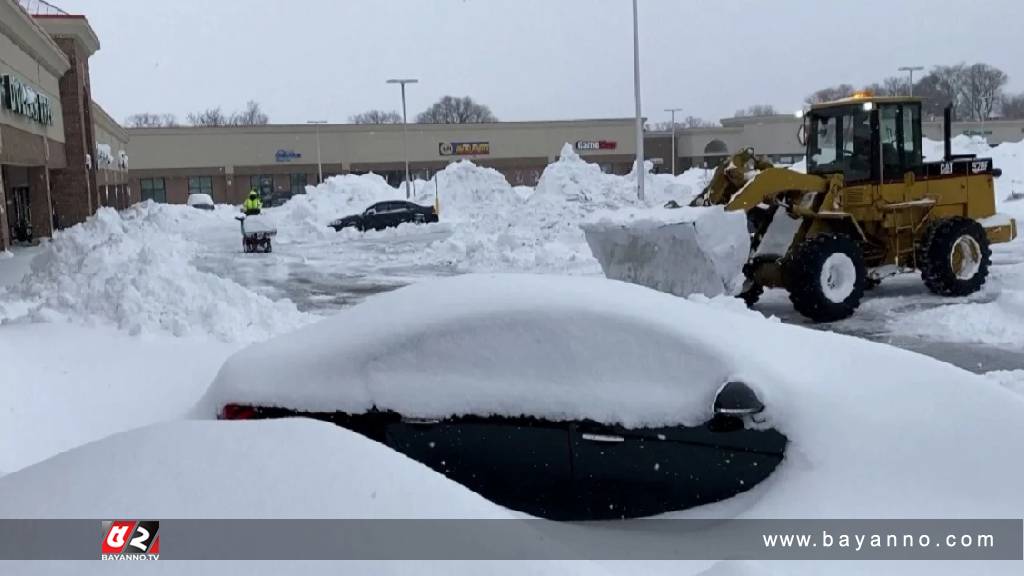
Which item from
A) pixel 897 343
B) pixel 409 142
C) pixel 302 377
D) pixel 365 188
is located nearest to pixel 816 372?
pixel 302 377

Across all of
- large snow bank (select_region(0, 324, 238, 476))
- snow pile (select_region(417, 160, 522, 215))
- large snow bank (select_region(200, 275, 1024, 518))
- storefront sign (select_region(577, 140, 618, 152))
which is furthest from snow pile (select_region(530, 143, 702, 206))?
storefront sign (select_region(577, 140, 618, 152))

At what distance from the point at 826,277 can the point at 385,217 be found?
27.5 metres

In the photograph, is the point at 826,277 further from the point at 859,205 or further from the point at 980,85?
the point at 980,85

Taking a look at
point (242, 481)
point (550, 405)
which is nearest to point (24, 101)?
point (550, 405)

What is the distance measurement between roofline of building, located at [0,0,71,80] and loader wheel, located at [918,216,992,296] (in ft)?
71.4

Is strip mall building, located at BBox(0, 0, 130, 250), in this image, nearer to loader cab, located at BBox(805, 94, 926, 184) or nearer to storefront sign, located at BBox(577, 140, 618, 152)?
loader cab, located at BBox(805, 94, 926, 184)

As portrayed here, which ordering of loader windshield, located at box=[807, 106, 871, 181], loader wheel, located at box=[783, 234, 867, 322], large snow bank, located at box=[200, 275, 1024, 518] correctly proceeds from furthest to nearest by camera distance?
loader windshield, located at box=[807, 106, 871, 181] < loader wheel, located at box=[783, 234, 867, 322] < large snow bank, located at box=[200, 275, 1024, 518]

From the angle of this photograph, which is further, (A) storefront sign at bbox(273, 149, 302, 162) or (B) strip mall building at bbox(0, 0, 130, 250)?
(A) storefront sign at bbox(273, 149, 302, 162)

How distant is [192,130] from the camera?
70.6m

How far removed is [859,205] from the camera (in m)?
13.3

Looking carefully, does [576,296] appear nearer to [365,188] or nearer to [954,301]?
[954,301]

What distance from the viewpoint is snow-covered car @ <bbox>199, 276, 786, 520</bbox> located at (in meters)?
4.29

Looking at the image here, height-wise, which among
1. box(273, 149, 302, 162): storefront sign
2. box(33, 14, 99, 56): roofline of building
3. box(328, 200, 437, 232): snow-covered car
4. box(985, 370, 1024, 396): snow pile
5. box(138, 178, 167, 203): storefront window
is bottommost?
box(985, 370, 1024, 396): snow pile

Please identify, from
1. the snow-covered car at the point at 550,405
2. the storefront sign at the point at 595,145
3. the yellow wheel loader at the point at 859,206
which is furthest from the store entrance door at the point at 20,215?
the storefront sign at the point at 595,145
